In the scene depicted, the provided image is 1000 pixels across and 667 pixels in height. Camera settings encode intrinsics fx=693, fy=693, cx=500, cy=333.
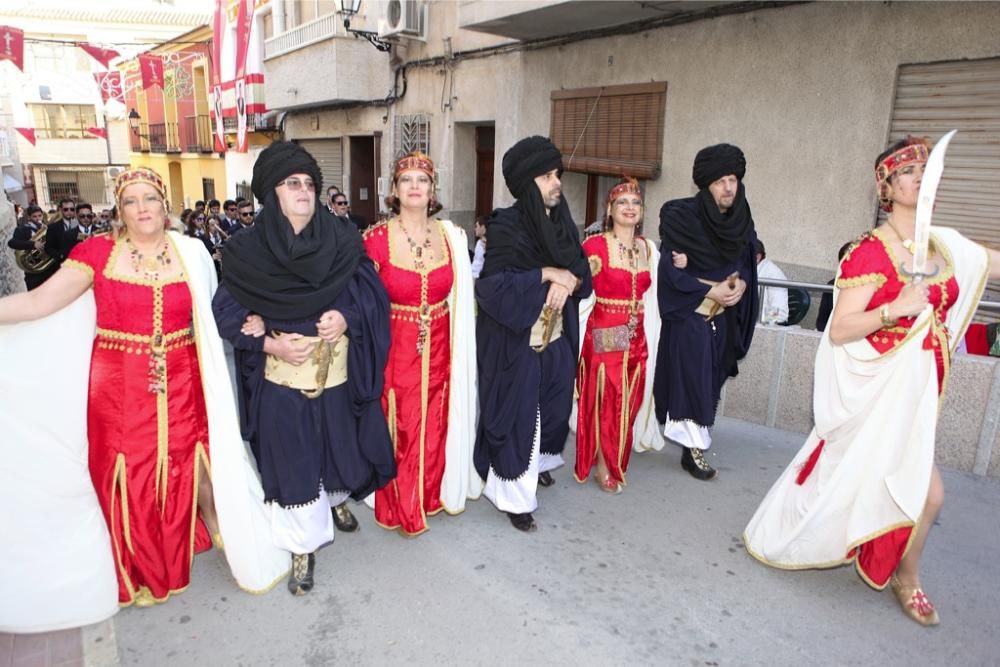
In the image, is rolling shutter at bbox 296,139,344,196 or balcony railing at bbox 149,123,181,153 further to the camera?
A: balcony railing at bbox 149,123,181,153

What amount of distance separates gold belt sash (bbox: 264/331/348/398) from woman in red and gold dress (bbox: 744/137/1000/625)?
81.5 inches

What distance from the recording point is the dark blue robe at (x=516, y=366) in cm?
333

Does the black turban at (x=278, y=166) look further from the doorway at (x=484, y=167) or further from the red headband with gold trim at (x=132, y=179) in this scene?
the doorway at (x=484, y=167)

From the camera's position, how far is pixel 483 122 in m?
10.5

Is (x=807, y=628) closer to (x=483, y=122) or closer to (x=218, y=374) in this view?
(x=218, y=374)

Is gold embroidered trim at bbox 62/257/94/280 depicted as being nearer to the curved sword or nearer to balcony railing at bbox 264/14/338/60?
the curved sword

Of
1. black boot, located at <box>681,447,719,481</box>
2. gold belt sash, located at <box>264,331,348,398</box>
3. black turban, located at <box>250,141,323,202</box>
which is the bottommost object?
black boot, located at <box>681,447,719,481</box>

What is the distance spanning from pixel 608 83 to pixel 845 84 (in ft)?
9.90

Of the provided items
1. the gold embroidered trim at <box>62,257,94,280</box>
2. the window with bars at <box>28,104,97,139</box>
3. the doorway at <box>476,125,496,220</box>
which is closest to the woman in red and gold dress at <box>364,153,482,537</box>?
the gold embroidered trim at <box>62,257,94,280</box>

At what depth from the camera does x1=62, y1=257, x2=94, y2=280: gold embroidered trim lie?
260 centimetres

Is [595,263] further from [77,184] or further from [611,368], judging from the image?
[77,184]

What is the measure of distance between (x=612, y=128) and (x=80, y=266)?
21.9 ft

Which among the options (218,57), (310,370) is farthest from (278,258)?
(218,57)

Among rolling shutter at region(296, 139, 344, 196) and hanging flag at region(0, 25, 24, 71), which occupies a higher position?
hanging flag at region(0, 25, 24, 71)
